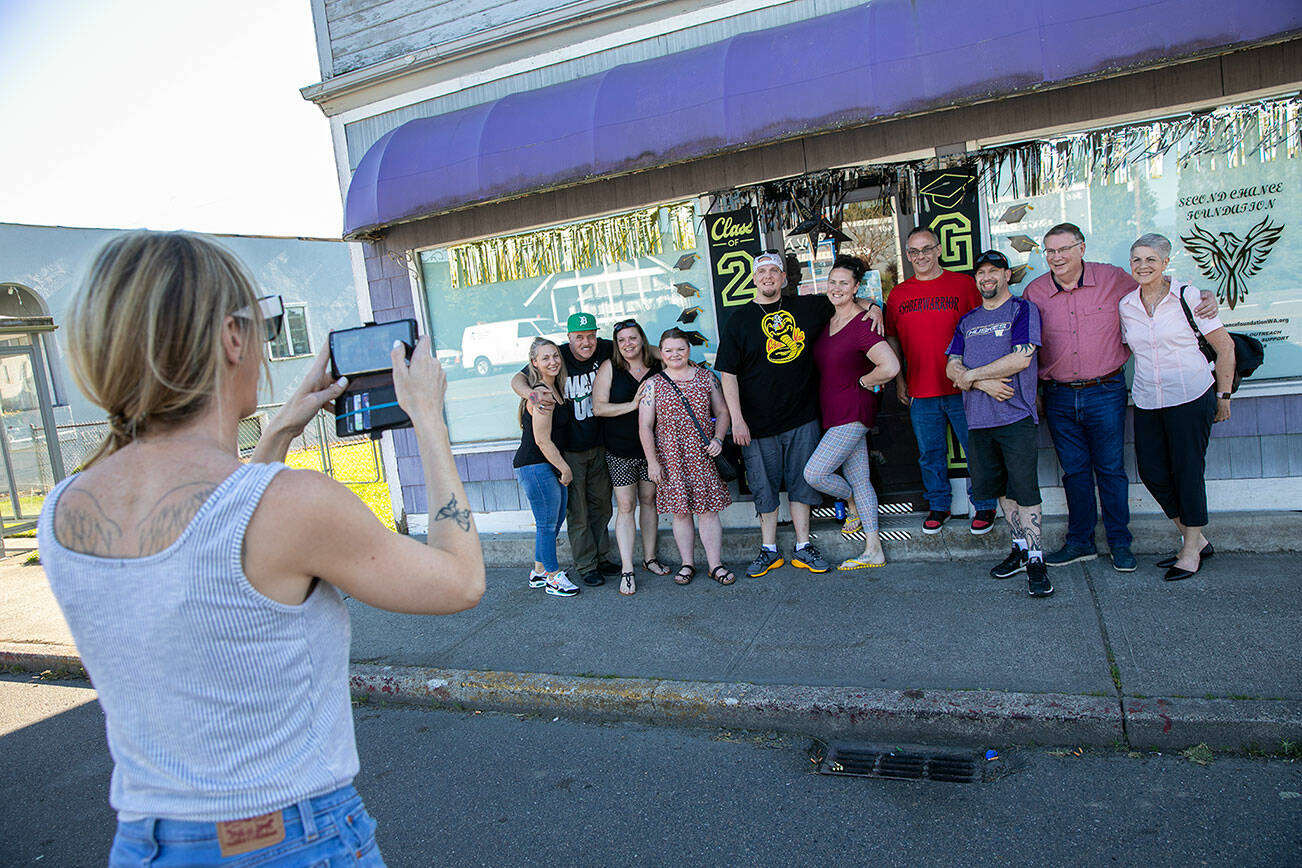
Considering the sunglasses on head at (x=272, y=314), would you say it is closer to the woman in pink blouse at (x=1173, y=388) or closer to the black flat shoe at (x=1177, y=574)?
the woman in pink blouse at (x=1173, y=388)

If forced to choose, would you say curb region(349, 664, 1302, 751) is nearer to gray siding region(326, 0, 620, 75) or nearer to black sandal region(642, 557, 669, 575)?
black sandal region(642, 557, 669, 575)

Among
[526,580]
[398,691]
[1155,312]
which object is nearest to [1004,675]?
[1155,312]

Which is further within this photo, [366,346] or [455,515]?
[366,346]

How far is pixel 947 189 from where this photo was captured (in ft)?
20.0

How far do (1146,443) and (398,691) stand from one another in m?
4.74

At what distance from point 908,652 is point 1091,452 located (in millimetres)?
1943

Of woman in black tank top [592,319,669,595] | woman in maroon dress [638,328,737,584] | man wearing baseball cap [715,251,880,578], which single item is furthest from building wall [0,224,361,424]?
man wearing baseball cap [715,251,880,578]

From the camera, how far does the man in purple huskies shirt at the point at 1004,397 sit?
5.32m

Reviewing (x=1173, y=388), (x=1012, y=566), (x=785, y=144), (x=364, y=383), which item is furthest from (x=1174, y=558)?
(x=364, y=383)

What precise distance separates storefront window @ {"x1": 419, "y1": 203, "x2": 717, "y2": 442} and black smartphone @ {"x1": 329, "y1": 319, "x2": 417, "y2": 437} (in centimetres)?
505

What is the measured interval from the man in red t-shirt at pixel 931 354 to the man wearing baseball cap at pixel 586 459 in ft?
6.89

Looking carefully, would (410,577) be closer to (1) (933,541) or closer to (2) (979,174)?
(1) (933,541)

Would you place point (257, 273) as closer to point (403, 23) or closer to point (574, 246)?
point (403, 23)

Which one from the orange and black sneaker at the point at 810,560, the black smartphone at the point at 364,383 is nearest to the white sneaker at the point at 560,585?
the orange and black sneaker at the point at 810,560
